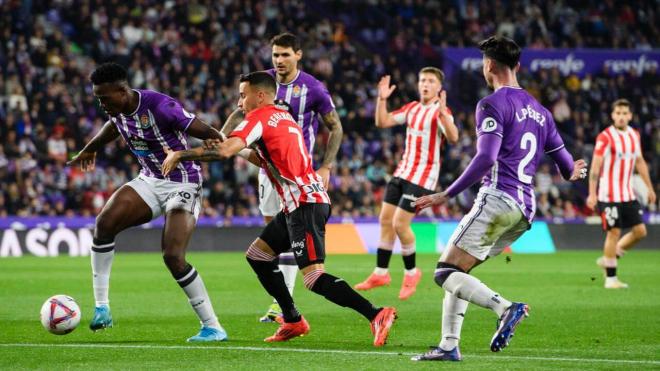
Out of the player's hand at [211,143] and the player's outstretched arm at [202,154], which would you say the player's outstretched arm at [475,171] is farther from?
the player's hand at [211,143]

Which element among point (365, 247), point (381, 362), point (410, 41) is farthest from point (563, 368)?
point (410, 41)

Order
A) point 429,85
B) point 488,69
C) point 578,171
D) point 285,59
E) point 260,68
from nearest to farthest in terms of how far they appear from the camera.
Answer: point 488,69, point 578,171, point 285,59, point 429,85, point 260,68

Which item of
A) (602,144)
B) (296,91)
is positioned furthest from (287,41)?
(602,144)

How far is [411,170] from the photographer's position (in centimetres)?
1422

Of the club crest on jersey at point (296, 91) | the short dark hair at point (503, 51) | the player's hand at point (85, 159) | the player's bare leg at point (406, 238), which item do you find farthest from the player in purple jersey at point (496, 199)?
the player's bare leg at point (406, 238)

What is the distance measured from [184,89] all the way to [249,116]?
787 inches

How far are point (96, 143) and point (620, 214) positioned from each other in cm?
838

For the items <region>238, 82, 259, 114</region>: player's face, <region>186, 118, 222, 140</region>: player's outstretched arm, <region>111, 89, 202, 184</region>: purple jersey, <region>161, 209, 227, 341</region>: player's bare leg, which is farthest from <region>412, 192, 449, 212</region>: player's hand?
<region>111, 89, 202, 184</region>: purple jersey

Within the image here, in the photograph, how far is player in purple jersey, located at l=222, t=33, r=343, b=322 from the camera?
10727 mm

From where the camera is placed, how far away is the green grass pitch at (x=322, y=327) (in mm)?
7719

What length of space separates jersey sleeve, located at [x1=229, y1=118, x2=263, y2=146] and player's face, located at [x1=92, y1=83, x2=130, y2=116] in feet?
4.46

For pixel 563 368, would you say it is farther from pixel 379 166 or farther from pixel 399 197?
pixel 379 166

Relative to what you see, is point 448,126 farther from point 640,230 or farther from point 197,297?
point 197,297

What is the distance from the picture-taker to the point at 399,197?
1437 cm
